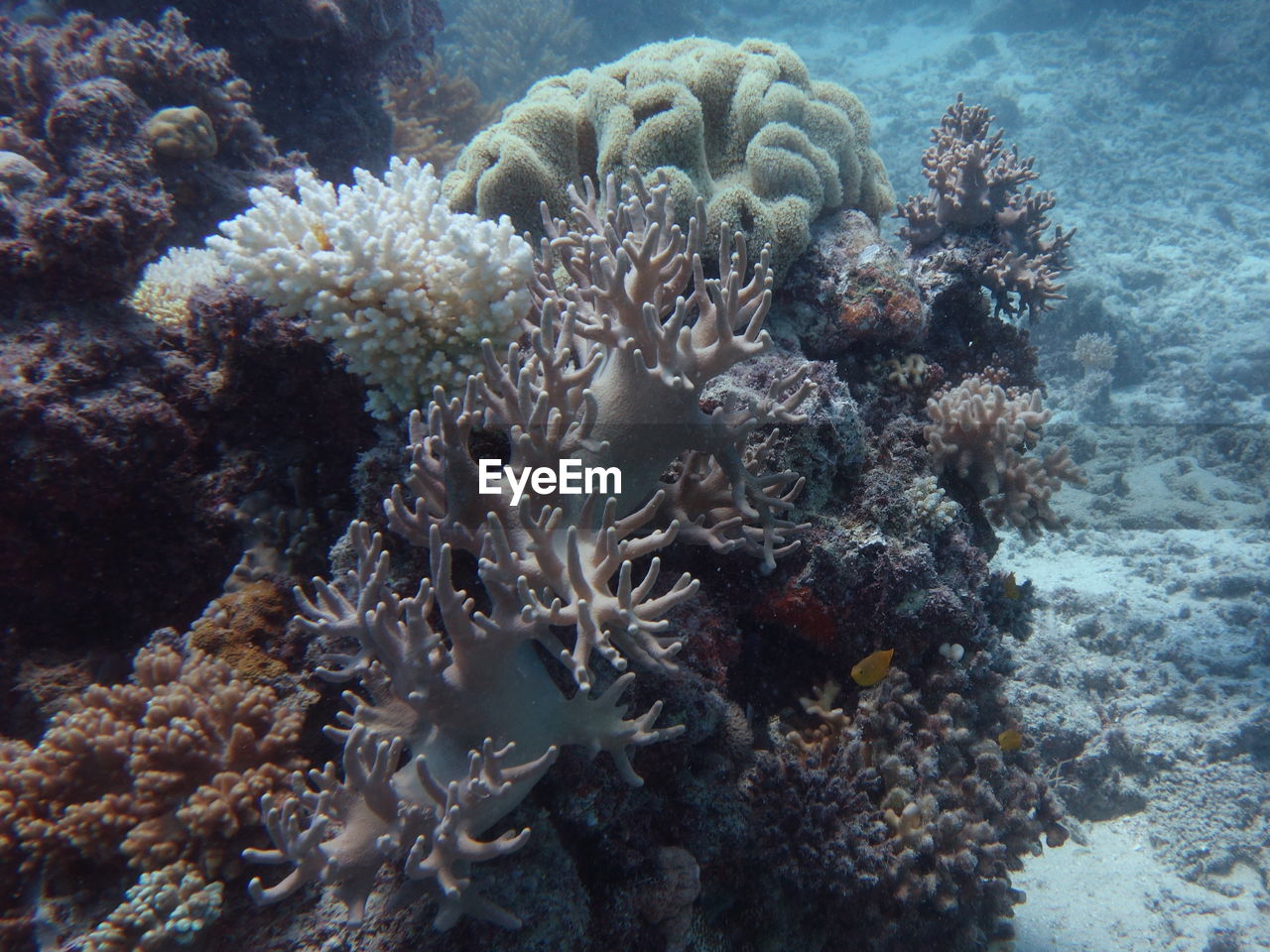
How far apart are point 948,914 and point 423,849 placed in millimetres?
3330

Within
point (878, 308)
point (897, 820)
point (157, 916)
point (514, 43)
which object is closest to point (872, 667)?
point (897, 820)

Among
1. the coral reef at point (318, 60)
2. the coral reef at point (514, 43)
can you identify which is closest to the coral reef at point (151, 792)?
the coral reef at point (318, 60)

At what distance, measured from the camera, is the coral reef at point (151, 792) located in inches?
93.9

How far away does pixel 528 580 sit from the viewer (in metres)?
2.43

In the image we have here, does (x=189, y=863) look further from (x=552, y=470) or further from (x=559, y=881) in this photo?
(x=552, y=470)

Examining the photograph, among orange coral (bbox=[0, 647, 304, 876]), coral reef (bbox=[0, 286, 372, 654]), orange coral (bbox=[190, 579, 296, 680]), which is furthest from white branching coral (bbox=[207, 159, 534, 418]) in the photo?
orange coral (bbox=[0, 647, 304, 876])

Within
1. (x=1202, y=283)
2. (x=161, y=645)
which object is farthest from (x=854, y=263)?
(x=1202, y=283)

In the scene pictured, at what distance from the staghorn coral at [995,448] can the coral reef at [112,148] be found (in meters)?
4.96

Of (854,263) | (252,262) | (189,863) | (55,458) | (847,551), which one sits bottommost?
(189,863)

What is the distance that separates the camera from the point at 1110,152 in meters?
18.7

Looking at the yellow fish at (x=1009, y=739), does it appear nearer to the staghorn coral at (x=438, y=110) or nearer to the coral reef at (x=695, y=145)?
the coral reef at (x=695, y=145)

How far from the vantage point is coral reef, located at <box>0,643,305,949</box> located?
2.38 meters

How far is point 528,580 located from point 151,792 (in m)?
1.71

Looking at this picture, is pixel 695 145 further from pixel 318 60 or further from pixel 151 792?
pixel 318 60
